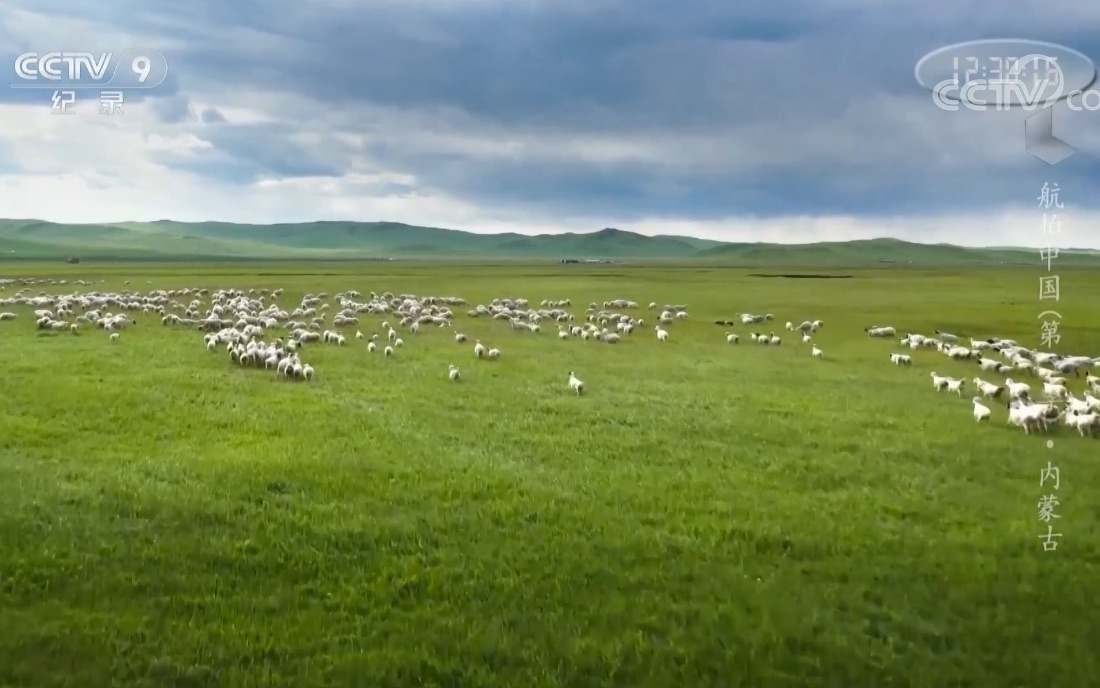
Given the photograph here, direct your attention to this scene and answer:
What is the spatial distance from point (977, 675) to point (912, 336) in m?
20.2

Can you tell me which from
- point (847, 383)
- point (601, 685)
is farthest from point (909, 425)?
point (601, 685)

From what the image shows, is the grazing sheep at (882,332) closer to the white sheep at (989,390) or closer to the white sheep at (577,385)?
the white sheep at (989,390)

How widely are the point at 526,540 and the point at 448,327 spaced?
65.1 feet

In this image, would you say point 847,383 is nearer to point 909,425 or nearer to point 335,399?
point 909,425

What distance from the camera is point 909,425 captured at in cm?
1413

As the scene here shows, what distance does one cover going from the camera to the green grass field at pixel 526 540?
273 inches

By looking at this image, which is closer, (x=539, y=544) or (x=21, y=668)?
(x=21, y=668)

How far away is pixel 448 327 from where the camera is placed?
2817 cm

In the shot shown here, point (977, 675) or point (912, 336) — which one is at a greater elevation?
point (912, 336)

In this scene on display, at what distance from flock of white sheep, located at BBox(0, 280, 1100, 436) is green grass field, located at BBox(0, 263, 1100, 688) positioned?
1016 millimetres

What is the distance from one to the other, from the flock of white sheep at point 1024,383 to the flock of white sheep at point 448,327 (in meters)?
0.02

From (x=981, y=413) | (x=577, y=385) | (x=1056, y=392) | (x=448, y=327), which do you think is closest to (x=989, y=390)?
(x=1056, y=392)

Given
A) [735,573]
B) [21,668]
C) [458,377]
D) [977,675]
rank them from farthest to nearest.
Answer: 1. [458,377]
2. [735,573]
3. [977,675]
4. [21,668]

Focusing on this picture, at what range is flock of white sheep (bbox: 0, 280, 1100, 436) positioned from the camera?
53.1 feet
